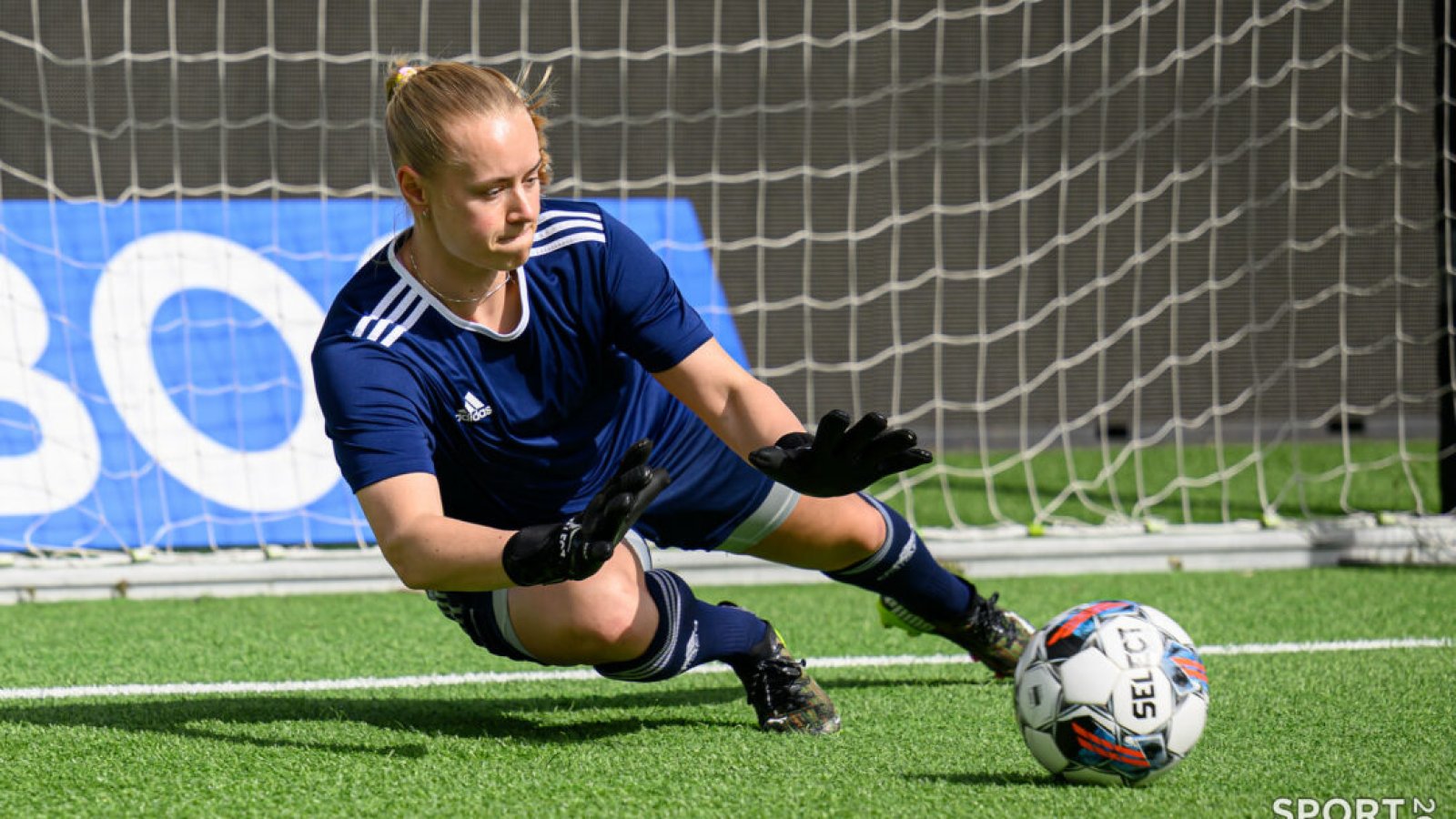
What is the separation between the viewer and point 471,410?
2748 mm

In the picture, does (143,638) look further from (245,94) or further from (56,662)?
(245,94)

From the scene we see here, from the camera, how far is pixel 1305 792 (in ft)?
7.94

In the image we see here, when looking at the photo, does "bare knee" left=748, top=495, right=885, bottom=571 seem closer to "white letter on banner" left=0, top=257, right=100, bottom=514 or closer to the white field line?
the white field line

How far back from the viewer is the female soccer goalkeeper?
2492mm

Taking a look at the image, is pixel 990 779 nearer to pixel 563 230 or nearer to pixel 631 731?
pixel 631 731

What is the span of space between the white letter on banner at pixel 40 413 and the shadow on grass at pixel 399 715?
2.07 m

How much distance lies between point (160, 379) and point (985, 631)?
10.6ft

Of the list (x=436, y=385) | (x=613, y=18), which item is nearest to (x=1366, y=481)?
(x=613, y=18)

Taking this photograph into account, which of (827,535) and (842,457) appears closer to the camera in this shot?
(842,457)

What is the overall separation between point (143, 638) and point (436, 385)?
194cm

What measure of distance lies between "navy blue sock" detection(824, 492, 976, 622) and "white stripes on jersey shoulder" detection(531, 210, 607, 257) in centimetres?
86

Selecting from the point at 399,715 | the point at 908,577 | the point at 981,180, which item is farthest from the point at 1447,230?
the point at 399,715

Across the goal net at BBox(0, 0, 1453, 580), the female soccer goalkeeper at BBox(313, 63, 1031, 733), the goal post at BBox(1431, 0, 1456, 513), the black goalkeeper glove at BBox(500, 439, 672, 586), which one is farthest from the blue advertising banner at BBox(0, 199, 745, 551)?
the goal post at BBox(1431, 0, 1456, 513)

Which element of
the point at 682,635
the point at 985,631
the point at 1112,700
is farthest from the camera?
the point at 985,631
